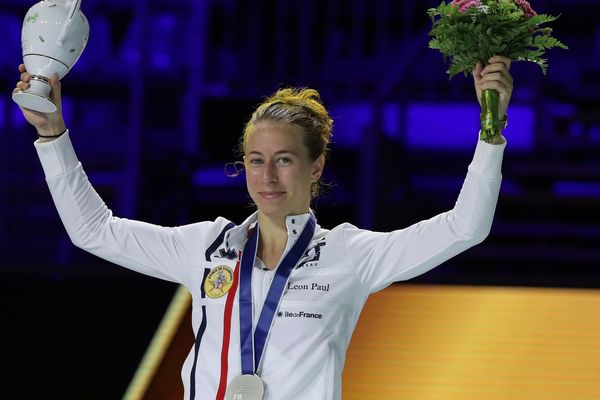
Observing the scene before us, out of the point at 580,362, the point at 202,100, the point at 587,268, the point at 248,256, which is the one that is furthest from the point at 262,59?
the point at 248,256

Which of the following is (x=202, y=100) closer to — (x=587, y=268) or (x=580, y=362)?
(x=587, y=268)

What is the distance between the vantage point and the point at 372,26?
916cm

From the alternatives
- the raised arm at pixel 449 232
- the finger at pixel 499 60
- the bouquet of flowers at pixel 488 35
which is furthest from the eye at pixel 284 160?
the finger at pixel 499 60

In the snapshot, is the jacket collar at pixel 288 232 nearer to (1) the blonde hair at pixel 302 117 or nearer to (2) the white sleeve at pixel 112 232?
(2) the white sleeve at pixel 112 232

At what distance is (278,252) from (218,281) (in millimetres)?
188

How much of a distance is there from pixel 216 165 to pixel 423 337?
3569 millimetres

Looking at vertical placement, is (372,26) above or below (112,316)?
above

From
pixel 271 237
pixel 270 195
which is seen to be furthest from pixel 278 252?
pixel 270 195

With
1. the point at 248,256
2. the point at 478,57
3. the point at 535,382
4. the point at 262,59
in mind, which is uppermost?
the point at 262,59

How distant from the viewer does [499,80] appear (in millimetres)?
2791

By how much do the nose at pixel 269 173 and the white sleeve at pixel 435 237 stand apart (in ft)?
0.75

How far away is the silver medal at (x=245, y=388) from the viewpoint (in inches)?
114

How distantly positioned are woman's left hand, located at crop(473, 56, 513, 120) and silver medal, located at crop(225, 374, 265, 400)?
2.74 ft

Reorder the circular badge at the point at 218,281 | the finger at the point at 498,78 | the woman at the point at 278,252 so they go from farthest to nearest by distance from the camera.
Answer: the circular badge at the point at 218,281 < the woman at the point at 278,252 < the finger at the point at 498,78
